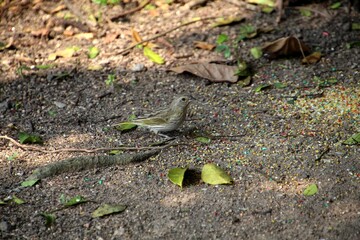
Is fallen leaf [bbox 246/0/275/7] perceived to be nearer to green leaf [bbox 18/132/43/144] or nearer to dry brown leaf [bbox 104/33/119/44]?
dry brown leaf [bbox 104/33/119/44]

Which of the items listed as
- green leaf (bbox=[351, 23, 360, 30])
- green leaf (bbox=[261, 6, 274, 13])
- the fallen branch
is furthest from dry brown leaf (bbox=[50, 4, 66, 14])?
green leaf (bbox=[351, 23, 360, 30])

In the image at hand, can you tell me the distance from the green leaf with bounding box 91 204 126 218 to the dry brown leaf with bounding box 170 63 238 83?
253cm

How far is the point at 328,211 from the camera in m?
4.69

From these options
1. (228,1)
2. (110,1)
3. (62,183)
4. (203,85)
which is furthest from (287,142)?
(110,1)

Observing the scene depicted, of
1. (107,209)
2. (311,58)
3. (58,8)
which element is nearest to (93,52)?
(58,8)

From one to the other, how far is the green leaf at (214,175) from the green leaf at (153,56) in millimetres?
2487

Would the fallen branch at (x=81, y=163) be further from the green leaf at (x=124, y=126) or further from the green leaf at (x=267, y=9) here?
the green leaf at (x=267, y=9)

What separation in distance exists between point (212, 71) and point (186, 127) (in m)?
1.10

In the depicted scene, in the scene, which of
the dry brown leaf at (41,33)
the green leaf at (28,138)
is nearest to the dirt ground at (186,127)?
the dry brown leaf at (41,33)

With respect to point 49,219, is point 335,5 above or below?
below

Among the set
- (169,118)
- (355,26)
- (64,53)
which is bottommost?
(355,26)

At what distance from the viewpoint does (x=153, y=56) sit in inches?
293

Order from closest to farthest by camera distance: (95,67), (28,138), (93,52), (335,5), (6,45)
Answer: (28,138) → (95,67) → (93,52) → (6,45) → (335,5)

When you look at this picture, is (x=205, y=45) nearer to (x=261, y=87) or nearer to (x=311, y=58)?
(x=261, y=87)
